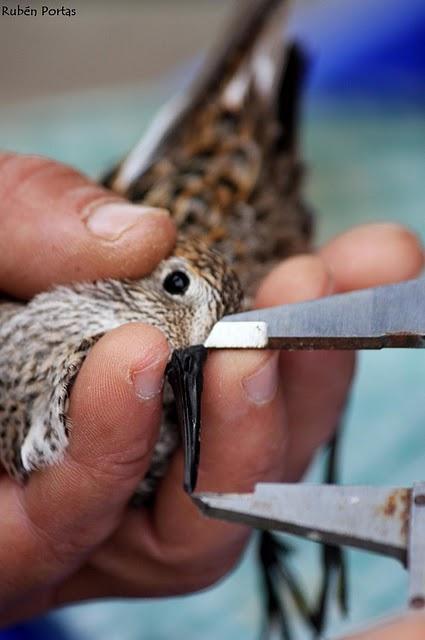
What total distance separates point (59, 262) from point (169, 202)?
1.43 feet

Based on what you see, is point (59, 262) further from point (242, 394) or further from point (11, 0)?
point (11, 0)

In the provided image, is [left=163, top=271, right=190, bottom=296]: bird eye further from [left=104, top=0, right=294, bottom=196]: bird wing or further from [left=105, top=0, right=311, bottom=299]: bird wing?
[left=104, top=0, right=294, bottom=196]: bird wing

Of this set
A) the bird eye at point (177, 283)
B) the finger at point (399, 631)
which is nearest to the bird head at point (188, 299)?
the bird eye at point (177, 283)

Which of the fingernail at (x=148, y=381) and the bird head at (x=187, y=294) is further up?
the bird head at (x=187, y=294)

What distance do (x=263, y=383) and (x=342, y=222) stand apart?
6.31 ft

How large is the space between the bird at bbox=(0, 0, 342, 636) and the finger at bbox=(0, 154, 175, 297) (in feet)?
0.09

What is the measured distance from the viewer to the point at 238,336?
45.8 inches

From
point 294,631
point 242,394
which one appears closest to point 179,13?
point 294,631

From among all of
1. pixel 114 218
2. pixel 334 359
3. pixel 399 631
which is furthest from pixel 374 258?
pixel 399 631

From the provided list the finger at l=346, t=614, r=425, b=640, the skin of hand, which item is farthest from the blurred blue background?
the finger at l=346, t=614, r=425, b=640

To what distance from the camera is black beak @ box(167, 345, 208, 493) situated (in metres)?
1.10

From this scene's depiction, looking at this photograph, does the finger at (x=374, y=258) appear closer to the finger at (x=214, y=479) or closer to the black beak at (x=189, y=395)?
the finger at (x=214, y=479)

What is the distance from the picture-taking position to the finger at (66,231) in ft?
4.42

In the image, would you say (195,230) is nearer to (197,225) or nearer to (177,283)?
(197,225)
